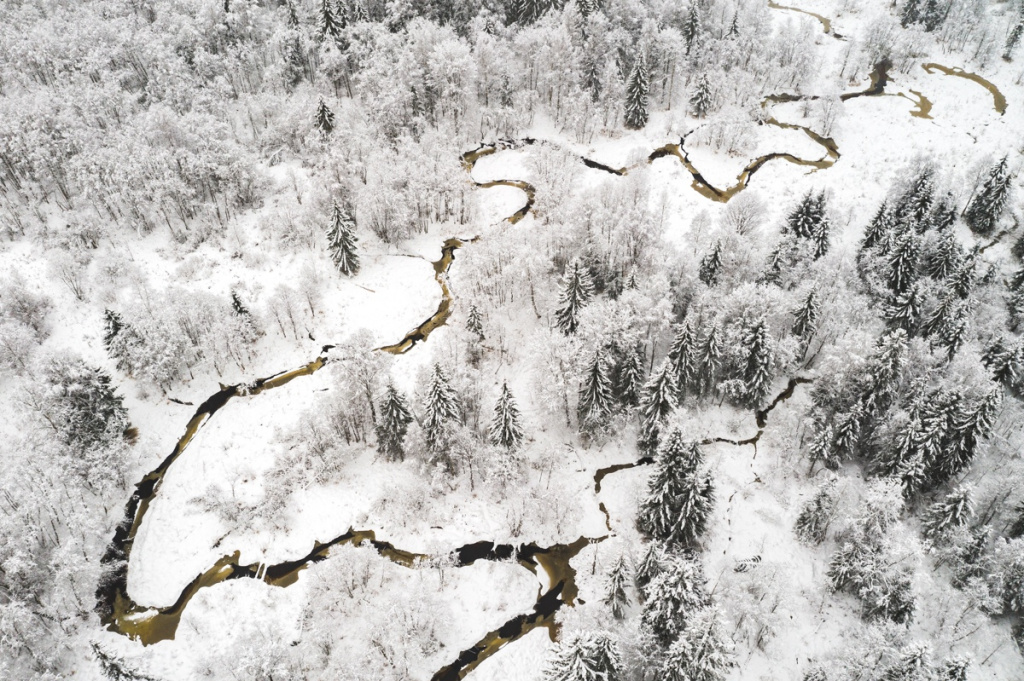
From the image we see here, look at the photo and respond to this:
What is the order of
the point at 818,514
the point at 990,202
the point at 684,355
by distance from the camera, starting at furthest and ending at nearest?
the point at 990,202 < the point at 684,355 < the point at 818,514

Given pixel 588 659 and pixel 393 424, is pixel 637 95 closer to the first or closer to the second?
pixel 393 424

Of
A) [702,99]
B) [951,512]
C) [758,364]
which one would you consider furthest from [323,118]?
[951,512]

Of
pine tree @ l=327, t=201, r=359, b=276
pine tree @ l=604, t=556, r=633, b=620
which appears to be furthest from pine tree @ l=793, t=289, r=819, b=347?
pine tree @ l=327, t=201, r=359, b=276

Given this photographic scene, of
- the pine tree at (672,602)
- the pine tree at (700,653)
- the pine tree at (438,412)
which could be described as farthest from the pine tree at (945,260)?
the pine tree at (438,412)

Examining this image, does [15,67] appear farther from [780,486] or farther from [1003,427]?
[1003,427]

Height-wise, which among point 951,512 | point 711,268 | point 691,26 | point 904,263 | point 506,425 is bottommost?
point 951,512

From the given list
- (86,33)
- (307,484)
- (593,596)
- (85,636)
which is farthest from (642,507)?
(86,33)

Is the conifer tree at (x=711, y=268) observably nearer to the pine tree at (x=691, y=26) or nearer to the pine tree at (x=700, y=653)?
the pine tree at (x=700, y=653)
